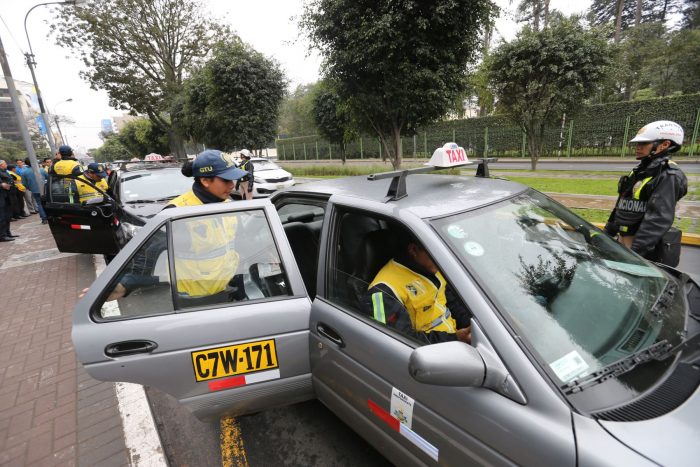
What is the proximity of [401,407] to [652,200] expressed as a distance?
2757 millimetres

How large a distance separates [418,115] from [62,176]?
26.5ft

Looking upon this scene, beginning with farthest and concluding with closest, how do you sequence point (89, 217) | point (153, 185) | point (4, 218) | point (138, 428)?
point (4, 218) → point (153, 185) → point (89, 217) → point (138, 428)

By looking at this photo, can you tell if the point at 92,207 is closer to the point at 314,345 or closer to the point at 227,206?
the point at 227,206

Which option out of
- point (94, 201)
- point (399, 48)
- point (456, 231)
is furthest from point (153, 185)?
point (456, 231)

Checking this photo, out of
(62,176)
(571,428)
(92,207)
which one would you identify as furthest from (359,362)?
(62,176)

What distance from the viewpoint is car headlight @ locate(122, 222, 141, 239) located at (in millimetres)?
4889

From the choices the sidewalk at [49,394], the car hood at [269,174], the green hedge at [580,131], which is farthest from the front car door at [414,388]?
the green hedge at [580,131]

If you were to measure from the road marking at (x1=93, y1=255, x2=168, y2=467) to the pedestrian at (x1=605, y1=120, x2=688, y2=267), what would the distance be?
3844 millimetres

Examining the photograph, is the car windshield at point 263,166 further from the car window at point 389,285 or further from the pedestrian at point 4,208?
the car window at point 389,285

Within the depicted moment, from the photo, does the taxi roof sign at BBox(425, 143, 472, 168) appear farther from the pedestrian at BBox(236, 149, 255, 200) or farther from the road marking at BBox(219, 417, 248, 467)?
the pedestrian at BBox(236, 149, 255, 200)

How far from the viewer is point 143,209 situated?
5496mm

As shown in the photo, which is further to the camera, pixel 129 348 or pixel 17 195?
pixel 17 195

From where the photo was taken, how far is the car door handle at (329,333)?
185 centimetres

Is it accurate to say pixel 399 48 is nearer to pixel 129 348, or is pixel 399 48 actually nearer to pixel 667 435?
pixel 129 348
